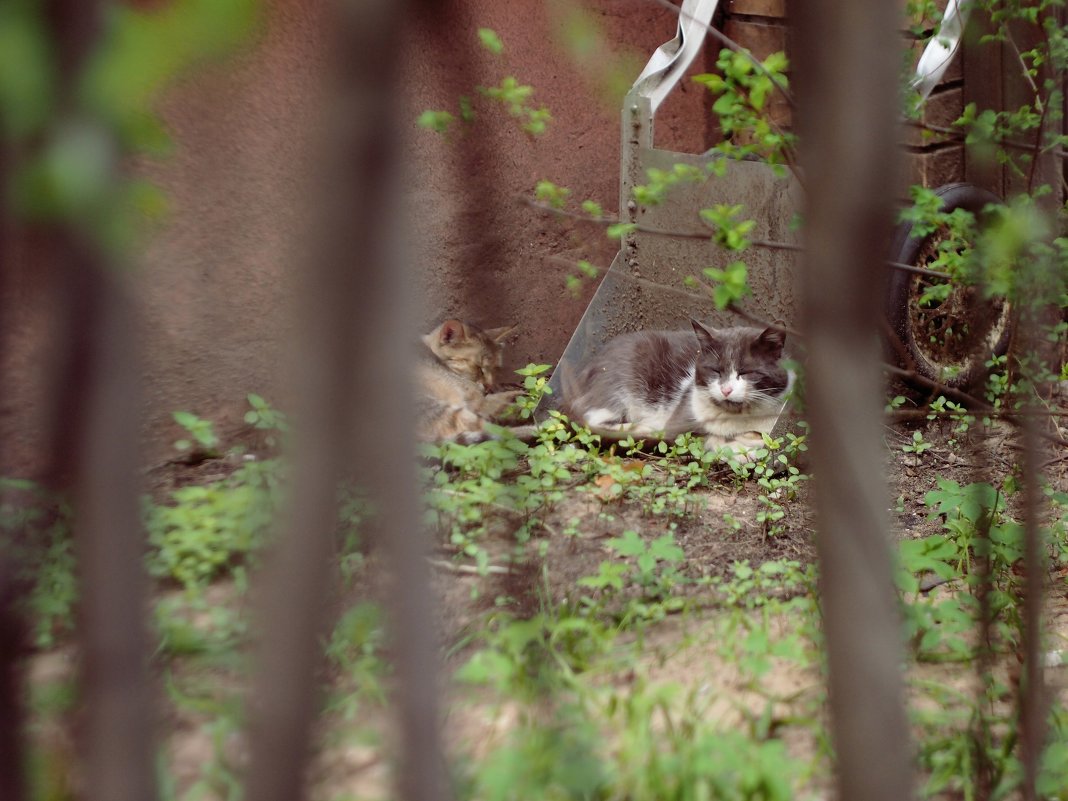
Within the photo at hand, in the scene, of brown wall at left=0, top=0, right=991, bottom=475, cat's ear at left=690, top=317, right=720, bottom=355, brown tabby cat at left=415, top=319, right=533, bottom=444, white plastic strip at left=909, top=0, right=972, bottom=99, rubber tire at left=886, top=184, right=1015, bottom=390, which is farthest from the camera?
cat's ear at left=690, top=317, right=720, bottom=355

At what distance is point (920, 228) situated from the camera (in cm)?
244

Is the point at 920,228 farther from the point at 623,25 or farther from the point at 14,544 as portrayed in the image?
the point at 623,25

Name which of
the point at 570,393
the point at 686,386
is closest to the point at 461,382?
the point at 570,393

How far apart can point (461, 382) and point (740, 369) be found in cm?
123

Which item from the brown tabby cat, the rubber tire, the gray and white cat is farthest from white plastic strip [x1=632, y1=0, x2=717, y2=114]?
the brown tabby cat

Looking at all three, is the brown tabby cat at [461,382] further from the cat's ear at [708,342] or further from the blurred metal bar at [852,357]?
the blurred metal bar at [852,357]

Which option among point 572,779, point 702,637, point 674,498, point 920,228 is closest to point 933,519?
point 674,498

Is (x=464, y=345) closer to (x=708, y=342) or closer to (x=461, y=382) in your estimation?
(x=461, y=382)

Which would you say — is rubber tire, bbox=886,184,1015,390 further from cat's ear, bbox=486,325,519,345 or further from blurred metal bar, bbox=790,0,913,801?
blurred metal bar, bbox=790,0,913,801

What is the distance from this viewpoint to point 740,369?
4.14m

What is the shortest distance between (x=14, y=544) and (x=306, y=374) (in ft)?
1.10

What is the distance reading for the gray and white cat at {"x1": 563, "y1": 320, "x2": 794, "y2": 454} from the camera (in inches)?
162

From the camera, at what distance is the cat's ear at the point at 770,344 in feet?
13.4

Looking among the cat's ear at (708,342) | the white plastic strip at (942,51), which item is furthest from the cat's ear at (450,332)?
the white plastic strip at (942,51)
